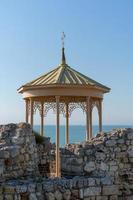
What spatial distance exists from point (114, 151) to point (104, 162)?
0.37m

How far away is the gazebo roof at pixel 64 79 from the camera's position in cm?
1623

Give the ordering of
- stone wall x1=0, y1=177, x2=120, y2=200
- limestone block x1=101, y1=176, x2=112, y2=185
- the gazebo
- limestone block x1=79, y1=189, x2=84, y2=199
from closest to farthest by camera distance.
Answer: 1. stone wall x1=0, y1=177, x2=120, y2=200
2. limestone block x1=79, y1=189, x2=84, y2=199
3. limestone block x1=101, y1=176, x2=112, y2=185
4. the gazebo

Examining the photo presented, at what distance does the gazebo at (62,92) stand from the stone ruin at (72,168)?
443cm

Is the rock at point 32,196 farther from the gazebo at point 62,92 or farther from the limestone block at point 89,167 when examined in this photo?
the gazebo at point 62,92

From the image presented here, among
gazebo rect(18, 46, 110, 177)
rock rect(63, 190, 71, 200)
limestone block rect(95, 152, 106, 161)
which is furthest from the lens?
gazebo rect(18, 46, 110, 177)

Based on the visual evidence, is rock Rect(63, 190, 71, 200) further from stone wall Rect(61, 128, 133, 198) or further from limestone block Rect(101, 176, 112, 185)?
stone wall Rect(61, 128, 133, 198)

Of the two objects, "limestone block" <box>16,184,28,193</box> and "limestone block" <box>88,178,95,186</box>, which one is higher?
"limestone block" <box>88,178,95,186</box>

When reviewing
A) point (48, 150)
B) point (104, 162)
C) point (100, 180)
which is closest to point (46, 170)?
point (48, 150)

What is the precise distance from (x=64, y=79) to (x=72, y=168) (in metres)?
5.97

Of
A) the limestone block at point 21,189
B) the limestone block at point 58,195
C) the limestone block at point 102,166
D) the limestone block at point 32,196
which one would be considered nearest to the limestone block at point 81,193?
the limestone block at point 58,195

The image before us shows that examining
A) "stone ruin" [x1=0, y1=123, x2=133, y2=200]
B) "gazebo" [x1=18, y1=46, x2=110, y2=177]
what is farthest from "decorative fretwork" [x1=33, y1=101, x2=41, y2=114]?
"stone ruin" [x1=0, y1=123, x2=133, y2=200]

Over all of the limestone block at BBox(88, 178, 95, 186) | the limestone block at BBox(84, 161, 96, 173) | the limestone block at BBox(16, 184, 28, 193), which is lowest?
the limestone block at BBox(16, 184, 28, 193)

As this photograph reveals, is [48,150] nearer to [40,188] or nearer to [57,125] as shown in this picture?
[57,125]

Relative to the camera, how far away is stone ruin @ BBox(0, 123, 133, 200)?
923 centimetres
